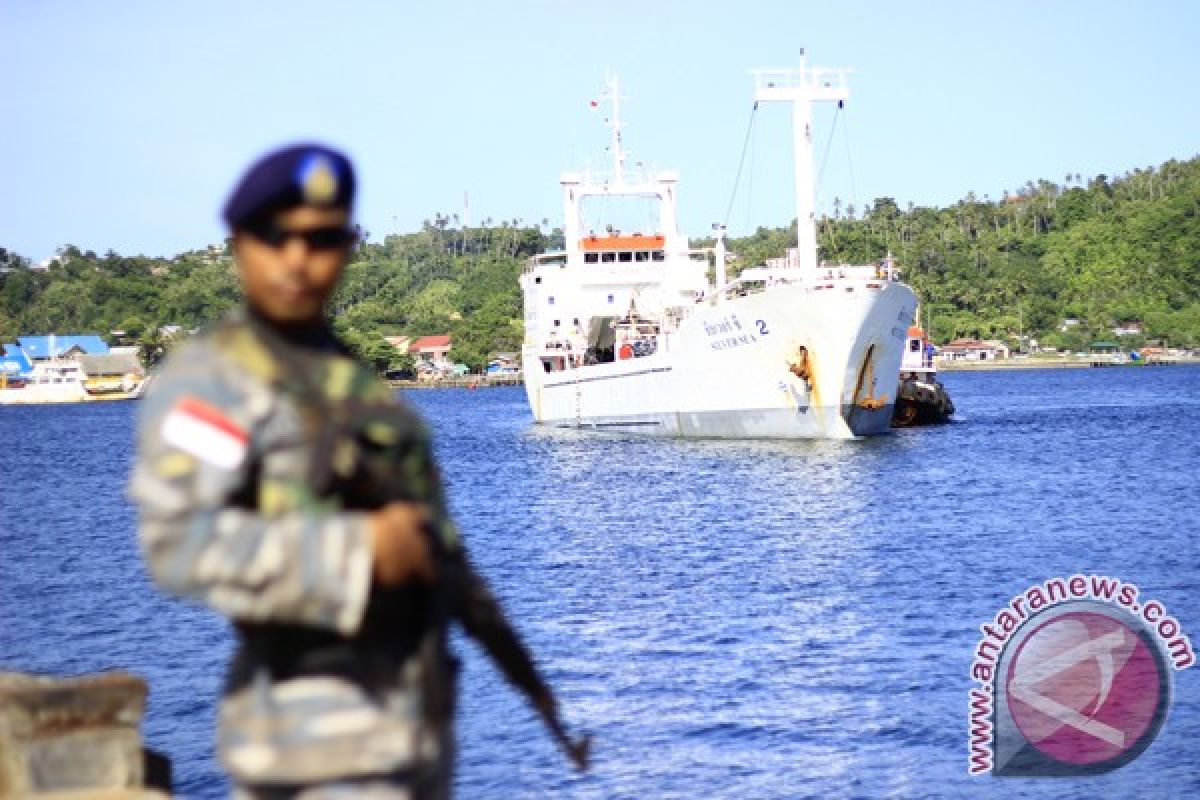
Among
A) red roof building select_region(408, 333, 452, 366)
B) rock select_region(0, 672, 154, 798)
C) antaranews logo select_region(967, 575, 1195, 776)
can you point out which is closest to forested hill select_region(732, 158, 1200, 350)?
red roof building select_region(408, 333, 452, 366)

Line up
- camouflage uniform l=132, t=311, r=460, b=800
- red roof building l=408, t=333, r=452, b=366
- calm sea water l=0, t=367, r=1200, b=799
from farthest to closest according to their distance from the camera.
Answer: red roof building l=408, t=333, r=452, b=366
calm sea water l=0, t=367, r=1200, b=799
camouflage uniform l=132, t=311, r=460, b=800

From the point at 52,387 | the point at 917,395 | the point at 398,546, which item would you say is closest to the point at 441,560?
the point at 398,546

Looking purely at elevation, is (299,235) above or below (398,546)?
above

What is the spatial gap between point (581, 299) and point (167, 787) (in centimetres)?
4883

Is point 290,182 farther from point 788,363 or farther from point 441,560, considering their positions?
point 788,363

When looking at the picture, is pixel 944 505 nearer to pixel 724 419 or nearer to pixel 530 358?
pixel 724 419

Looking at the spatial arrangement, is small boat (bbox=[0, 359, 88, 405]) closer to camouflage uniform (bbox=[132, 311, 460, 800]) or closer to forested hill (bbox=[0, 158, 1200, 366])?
forested hill (bbox=[0, 158, 1200, 366])

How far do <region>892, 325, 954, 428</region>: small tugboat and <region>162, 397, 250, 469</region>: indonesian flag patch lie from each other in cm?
4832

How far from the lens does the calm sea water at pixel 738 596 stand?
35.6 feet

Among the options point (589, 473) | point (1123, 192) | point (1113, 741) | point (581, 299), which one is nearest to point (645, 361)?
point (589, 473)

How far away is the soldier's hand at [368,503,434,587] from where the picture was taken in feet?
7.35

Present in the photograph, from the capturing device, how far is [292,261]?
7.82ft

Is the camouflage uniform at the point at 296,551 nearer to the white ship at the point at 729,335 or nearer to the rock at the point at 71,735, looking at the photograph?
the rock at the point at 71,735

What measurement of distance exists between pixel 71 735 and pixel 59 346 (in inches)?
5812
